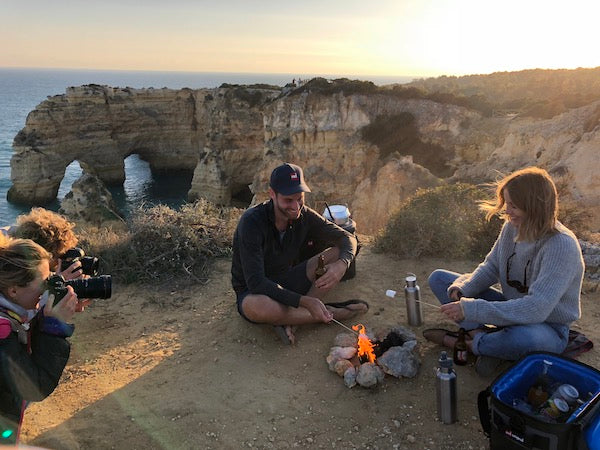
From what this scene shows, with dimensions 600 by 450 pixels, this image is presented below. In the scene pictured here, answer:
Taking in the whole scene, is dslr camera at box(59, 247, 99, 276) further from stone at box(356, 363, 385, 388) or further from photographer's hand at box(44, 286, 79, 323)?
stone at box(356, 363, 385, 388)

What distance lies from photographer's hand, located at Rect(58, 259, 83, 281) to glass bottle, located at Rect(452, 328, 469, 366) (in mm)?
3054

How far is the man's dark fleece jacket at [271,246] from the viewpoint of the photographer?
12.5 ft

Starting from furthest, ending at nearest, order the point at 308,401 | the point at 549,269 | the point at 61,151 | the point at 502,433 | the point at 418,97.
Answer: the point at 61,151 → the point at 418,97 → the point at 308,401 → the point at 549,269 → the point at 502,433

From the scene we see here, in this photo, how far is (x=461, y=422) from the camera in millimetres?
3064

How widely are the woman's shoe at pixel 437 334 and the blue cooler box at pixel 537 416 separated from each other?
957 millimetres

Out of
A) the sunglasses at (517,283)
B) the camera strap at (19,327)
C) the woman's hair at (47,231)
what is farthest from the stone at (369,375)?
the woman's hair at (47,231)

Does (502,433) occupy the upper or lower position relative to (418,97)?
lower

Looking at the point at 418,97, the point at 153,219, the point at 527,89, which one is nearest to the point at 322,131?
the point at 418,97

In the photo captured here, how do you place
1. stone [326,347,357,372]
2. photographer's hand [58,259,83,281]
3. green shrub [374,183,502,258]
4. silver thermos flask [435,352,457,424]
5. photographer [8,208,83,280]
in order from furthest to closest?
green shrub [374,183,502,258]
stone [326,347,357,372]
photographer's hand [58,259,83,281]
photographer [8,208,83,280]
silver thermos flask [435,352,457,424]

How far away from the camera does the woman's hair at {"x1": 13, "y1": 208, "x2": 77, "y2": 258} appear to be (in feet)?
11.3

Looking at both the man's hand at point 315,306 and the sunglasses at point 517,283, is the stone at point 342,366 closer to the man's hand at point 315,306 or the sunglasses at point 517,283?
the man's hand at point 315,306

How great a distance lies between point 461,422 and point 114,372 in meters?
2.85

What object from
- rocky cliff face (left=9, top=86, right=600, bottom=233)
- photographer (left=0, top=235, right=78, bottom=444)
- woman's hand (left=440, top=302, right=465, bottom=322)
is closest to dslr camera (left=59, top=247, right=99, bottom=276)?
photographer (left=0, top=235, right=78, bottom=444)

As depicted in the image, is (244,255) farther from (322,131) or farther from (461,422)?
(322,131)
